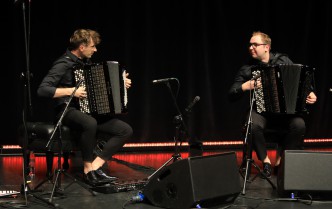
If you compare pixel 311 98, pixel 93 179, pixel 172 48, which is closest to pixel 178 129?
pixel 93 179

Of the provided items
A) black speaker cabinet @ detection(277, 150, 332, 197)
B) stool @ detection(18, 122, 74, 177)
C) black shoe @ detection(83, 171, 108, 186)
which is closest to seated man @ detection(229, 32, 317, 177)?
black speaker cabinet @ detection(277, 150, 332, 197)

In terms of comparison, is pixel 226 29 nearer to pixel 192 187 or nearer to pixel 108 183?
pixel 108 183

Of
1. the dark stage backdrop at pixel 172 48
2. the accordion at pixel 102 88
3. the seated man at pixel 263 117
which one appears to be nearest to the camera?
the accordion at pixel 102 88

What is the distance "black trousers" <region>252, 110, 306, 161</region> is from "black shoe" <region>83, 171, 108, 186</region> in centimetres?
154

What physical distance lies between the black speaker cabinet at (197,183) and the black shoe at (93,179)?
2.93 feet

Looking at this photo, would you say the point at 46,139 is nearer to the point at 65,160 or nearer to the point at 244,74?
the point at 65,160

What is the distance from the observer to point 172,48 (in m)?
7.15

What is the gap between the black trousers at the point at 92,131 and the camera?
187 inches

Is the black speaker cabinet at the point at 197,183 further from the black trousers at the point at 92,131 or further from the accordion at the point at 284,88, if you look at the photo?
the accordion at the point at 284,88

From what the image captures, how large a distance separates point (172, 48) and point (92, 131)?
106 inches

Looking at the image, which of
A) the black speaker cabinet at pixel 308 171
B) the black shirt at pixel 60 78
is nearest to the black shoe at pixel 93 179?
the black shirt at pixel 60 78

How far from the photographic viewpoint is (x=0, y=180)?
4.91 m

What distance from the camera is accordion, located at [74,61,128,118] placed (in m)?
4.62

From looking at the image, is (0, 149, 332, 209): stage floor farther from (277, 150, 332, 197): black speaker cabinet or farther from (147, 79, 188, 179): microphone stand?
(147, 79, 188, 179): microphone stand
